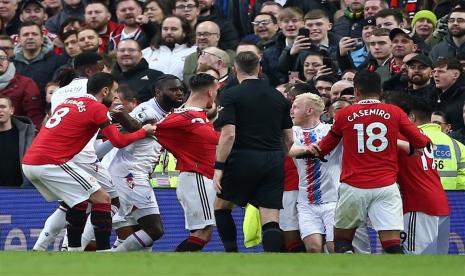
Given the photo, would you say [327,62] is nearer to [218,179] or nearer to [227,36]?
[227,36]

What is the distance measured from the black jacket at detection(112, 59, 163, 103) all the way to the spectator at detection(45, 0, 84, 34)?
349 cm

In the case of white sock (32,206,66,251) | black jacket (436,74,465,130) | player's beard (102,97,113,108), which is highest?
player's beard (102,97,113,108)

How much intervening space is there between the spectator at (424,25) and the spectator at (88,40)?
15.6ft

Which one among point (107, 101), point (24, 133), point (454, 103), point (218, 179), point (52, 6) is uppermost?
point (52, 6)

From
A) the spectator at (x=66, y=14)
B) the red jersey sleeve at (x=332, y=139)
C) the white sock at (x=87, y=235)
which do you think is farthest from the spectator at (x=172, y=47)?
the red jersey sleeve at (x=332, y=139)

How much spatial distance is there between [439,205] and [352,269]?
12.5 feet

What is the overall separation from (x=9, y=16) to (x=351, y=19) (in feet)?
21.5

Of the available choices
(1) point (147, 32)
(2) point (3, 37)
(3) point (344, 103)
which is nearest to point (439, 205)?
(3) point (344, 103)

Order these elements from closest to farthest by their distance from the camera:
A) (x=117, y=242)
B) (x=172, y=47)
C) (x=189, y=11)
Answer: (x=117, y=242), (x=172, y=47), (x=189, y=11)

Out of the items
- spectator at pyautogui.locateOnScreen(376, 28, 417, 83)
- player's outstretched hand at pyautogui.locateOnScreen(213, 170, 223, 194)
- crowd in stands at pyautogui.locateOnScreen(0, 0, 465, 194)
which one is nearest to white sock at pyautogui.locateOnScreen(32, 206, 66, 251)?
crowd in stands at pyautogui.locateOnScreen(0, 0, 465, 194)

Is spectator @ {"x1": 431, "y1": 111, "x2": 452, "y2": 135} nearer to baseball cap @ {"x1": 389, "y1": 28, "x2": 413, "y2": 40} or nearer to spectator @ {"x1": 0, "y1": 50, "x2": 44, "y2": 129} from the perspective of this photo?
baseball cap @ {"x1": 389, "y1": 28, "x2": 413, "y2": 40}

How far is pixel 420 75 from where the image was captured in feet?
59.2

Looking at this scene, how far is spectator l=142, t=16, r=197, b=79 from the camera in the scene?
67.5 feet

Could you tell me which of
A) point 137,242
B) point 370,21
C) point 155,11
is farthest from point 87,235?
point 155,11
